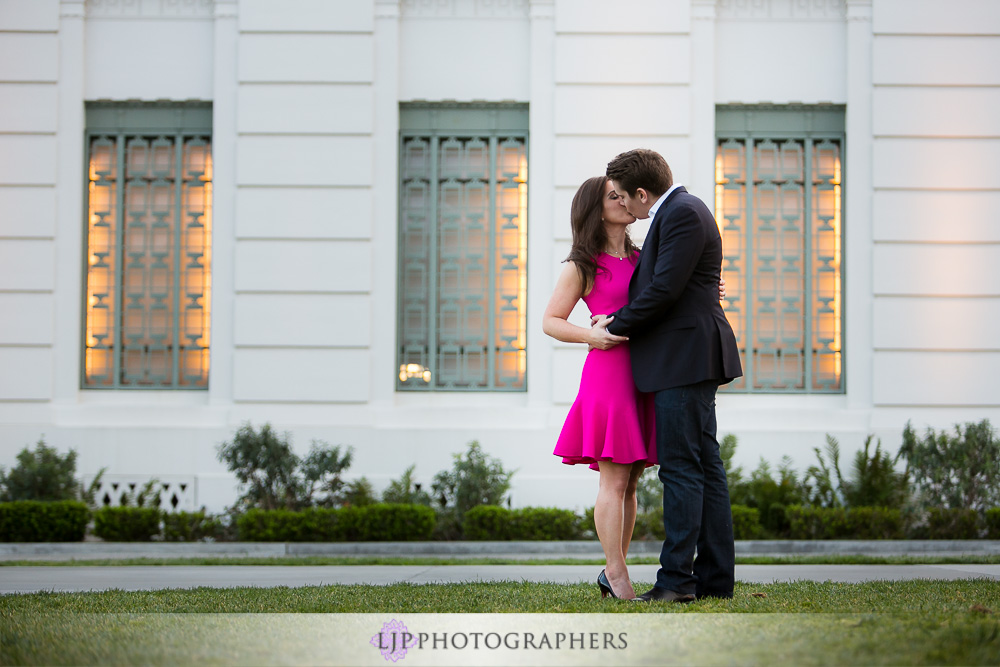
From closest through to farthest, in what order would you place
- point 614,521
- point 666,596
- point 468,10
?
point 666,596, point 614,521, point 468,10

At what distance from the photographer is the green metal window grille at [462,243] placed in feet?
37.9

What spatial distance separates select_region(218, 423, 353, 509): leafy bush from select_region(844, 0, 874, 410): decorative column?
6.05 metres

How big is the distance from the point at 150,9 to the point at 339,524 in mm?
6852

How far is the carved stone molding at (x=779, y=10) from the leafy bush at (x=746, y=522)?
596cm

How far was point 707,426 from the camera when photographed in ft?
14.9

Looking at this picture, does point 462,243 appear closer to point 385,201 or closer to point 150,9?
point 385,201

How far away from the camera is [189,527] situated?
10.1 metres

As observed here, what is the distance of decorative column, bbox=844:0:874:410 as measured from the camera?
36.8ft

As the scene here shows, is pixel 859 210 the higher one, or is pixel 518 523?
pixel 859 210

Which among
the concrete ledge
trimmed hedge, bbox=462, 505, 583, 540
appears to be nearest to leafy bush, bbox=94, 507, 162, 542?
the concrete ledge

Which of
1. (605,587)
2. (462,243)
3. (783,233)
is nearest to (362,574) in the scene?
(605,587)

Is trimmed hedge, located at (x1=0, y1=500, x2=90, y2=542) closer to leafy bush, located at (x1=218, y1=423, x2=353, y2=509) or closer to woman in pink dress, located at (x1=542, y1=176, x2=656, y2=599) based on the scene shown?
leafy bush, located at (x1=218, y1=423, x2=353, y2=509)

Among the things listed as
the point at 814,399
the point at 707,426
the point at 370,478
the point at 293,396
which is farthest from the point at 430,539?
the point at 707,426

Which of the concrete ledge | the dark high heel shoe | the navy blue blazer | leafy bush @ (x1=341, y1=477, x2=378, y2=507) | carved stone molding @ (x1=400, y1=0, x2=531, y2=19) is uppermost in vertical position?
carved stone molding @ (x1=400, y1=0, x2=531, y2=19)
